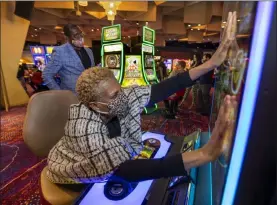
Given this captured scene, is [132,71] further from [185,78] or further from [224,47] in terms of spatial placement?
[224,47]

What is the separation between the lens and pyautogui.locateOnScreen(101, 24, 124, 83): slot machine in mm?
3383

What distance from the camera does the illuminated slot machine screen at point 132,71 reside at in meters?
3.45

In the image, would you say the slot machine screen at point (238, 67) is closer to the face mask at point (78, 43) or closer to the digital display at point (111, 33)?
the face mask at point (78, 43)

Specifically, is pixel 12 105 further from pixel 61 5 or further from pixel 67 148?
pixel 67 148

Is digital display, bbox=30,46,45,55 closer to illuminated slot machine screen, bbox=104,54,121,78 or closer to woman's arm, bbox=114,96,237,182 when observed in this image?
illuminated slot machine screen, bbox=104,54,121,78

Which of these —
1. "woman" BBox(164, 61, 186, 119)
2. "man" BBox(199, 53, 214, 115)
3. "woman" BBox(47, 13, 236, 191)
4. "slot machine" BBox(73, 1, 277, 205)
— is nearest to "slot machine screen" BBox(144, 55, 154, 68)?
"woman" BBox(164, 61, 186, 119)

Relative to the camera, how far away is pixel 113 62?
349 cm

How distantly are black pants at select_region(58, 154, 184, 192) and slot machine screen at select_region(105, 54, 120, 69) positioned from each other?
9.47ft

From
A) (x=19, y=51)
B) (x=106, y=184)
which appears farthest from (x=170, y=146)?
(x=19, y=51)

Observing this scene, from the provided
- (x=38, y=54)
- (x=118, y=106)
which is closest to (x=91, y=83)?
(x=118, y=106)

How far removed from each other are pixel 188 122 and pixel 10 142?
273cm

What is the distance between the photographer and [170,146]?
122 centimetres

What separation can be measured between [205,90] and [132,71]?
4.47 feet

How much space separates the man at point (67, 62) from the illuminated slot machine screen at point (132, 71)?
1460 mm
